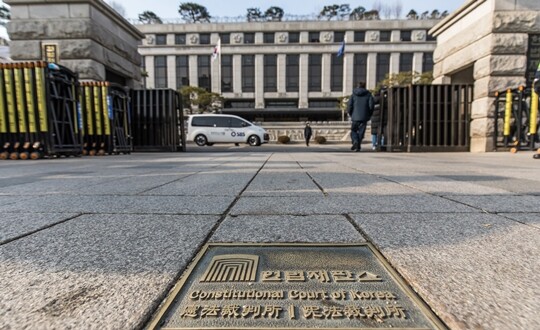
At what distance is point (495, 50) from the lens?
30.0 feet

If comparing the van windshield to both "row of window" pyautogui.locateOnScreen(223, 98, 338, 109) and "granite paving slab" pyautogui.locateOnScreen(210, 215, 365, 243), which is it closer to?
"granite paving slab" pyautogui.locateOnScreen(210, 215, 365, 243)

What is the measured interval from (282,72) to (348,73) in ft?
36.5

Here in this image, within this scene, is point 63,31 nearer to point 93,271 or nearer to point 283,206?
point 283,206

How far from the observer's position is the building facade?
48906 mm

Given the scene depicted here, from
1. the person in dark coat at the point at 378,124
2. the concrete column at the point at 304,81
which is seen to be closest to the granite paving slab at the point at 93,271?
the person in dark coat at the point at 378,124

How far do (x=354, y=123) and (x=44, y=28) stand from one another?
36.9ft

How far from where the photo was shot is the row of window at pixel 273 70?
1933 inches

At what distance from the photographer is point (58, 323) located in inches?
33.2

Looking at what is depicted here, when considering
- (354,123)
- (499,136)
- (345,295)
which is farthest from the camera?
(354,123)

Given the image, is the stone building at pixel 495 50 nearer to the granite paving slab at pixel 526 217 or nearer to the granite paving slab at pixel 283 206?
the granite paving slab at pixel 526 217

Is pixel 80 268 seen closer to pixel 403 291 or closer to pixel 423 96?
pixel 403 291

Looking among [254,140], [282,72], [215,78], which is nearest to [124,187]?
[254,140]

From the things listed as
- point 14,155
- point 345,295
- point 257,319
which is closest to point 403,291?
point 345,295

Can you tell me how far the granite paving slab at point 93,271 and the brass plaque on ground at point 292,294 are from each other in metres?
0.11
